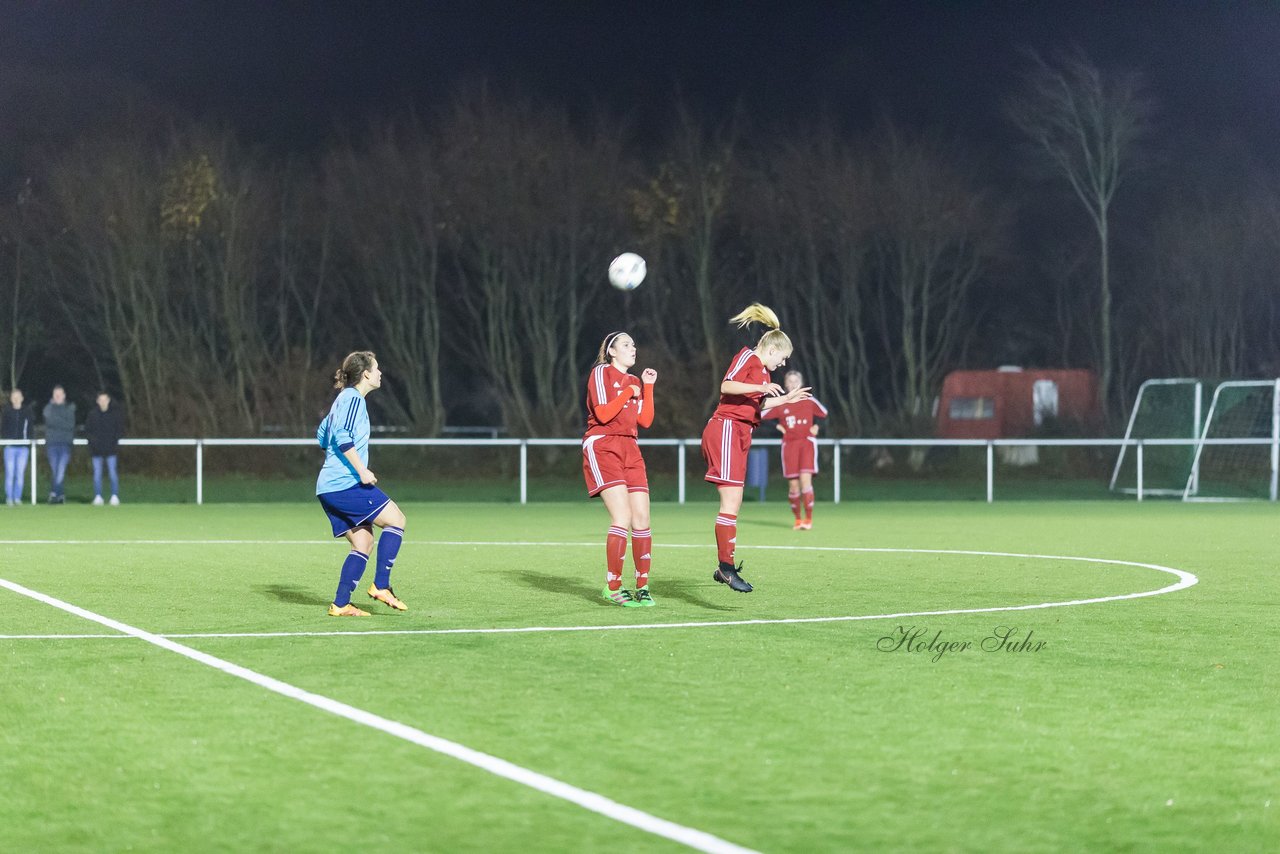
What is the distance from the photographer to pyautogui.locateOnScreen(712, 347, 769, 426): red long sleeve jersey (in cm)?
1281

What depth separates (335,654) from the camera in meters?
9.50

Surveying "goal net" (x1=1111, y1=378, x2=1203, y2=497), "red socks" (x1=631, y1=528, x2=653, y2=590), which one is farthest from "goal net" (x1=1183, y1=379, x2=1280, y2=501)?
"red socks" (x1=631, y1=528, x2=653, y2=590)

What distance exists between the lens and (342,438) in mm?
10984

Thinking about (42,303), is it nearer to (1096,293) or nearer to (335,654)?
(1096,293)

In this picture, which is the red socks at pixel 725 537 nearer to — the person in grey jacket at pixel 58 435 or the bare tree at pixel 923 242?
the person in grey jacket at pixel 58 435

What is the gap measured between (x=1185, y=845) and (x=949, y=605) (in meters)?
6.96

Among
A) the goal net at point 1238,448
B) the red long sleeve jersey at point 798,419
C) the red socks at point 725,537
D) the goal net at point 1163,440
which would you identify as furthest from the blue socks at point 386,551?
the goal net at point 1238,448

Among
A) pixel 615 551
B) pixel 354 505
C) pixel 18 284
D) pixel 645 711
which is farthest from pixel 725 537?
pixel 18 284

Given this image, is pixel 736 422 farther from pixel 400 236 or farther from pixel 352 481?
pixel 400 236

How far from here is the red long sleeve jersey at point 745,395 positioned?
504 inches

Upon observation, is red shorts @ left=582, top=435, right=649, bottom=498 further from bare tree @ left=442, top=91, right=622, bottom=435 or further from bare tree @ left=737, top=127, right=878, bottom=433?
bare tree @ left=737, top=127, right=878, bottom=433

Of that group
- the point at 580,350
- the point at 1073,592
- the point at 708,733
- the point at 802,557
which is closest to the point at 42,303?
the point at 580,350

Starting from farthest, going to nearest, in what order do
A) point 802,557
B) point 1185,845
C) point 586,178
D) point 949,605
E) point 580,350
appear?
point 580,350 < point 586,178 < point 802,557 < point 949,605 < point 1185,845

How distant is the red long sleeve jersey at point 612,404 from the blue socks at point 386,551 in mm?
1546
